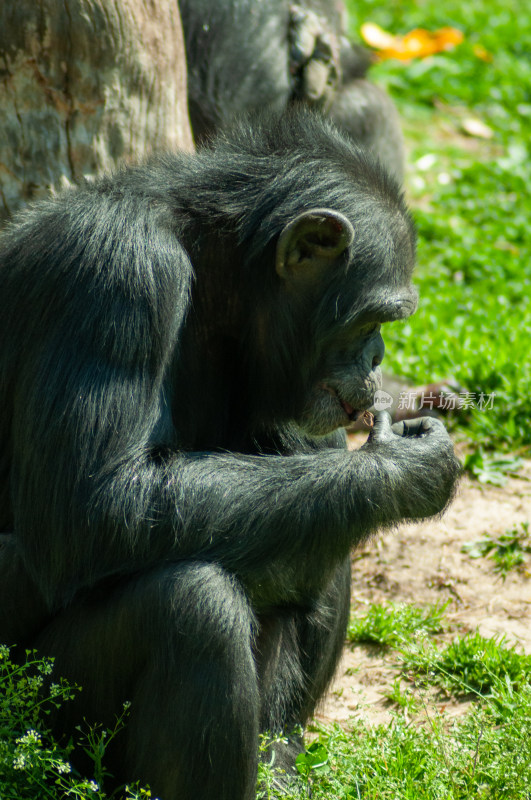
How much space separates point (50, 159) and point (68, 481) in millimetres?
2503

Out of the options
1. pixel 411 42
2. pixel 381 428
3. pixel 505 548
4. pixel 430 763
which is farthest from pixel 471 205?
pixel 430 763

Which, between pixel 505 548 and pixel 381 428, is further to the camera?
pixel 505 548

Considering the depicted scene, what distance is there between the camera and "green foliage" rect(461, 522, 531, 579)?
612 cm

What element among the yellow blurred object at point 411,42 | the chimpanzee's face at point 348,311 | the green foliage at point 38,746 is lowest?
the green foliage at point 38,746

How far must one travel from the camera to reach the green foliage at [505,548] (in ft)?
20.1

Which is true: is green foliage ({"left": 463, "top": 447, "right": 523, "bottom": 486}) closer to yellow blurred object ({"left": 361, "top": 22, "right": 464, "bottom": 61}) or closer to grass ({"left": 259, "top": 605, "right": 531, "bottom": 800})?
grass ({"left": 259, "top": 605, "right": 531, "bottom": 800})

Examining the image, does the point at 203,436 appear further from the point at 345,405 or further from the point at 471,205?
the point at 471,205

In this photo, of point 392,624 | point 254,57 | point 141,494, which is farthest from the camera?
point 254,57

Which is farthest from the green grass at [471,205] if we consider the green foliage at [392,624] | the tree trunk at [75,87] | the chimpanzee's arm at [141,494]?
the chimpanzee's arm at [141,494]

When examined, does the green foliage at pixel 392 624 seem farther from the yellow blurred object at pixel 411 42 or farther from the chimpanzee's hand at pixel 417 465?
the yellow blurred object at pixel 411 42

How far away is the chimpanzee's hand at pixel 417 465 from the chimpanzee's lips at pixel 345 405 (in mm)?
97

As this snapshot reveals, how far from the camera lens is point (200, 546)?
392 centimetres

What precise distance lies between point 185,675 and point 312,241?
1.82 m

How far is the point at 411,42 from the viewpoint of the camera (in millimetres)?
14125
